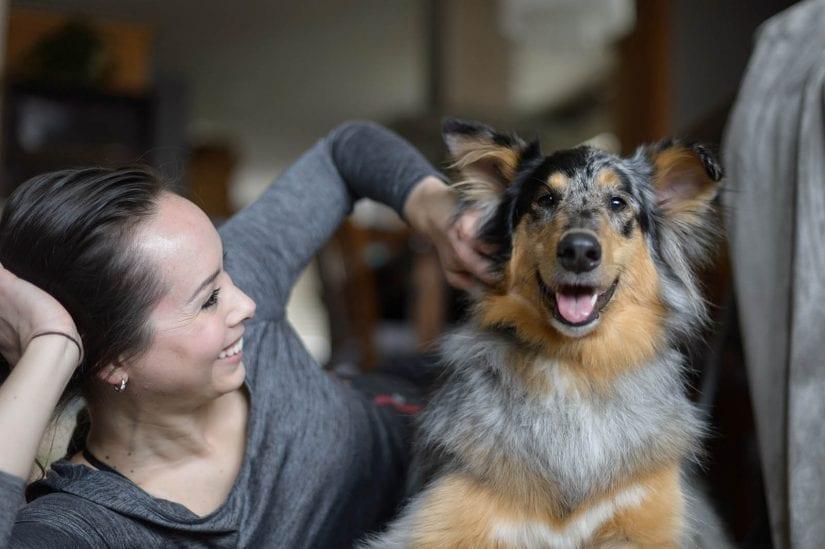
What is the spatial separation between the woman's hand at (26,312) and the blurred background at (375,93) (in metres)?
0.38

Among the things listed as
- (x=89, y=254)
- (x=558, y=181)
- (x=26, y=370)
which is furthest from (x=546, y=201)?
(x=26, y=370)

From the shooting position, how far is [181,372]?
1311 mm

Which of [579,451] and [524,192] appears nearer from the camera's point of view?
[579,451]

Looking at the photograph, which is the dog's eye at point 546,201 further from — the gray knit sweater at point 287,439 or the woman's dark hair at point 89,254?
the woman's dark hair at point 89,254

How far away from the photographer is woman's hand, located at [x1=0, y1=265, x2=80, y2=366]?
117 centimetres

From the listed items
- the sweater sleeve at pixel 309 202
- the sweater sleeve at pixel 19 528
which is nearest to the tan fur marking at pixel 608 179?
the sweater sleeve at pixel 309 202

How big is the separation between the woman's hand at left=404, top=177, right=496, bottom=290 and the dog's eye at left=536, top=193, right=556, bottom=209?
117 mm

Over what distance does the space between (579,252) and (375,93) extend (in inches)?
311

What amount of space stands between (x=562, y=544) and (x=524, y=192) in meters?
0.61

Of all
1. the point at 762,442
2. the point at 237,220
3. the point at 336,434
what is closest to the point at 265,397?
the point at 336,434

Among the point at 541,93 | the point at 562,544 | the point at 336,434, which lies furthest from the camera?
the point at 541,93

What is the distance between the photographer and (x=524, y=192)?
4.99 feet

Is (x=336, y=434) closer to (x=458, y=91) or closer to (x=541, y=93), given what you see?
(x=458, y=91)

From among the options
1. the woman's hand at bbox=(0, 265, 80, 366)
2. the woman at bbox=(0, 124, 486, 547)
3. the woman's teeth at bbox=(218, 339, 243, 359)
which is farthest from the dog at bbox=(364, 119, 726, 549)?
the woman's hand at bbox=(0, 265, 80, 366)
